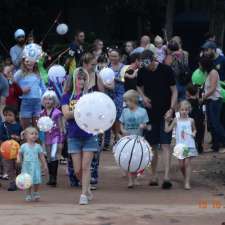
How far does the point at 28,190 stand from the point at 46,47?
1626cm

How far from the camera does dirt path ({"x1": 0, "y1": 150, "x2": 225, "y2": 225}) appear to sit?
9.32 meters

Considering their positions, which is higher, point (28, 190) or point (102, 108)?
point (102, 108)

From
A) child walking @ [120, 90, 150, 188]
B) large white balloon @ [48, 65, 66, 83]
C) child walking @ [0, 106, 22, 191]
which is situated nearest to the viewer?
child walking @ [120, 90, 150, 188]

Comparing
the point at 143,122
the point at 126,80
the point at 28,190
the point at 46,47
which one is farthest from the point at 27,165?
the point at 46,47

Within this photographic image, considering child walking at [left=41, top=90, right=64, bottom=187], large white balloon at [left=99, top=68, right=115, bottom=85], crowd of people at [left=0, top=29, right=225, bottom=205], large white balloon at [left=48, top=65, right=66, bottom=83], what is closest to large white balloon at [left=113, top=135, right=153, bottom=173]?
crowd of people at [left=0, top=29, right=225, bottom=205]

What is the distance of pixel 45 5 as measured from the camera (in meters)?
26.9

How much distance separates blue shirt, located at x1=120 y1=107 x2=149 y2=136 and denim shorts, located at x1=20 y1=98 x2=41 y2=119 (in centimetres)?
172

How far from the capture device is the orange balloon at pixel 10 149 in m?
11.4

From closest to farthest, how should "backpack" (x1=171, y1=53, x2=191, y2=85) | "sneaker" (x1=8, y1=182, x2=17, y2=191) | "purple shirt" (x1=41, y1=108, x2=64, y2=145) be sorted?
"sneaker" (x1=8, y1=182, x2=17, y2=191), "purple shirt" (x1=41, y1=108, x2=64, y2=145), "backpack" (x1=171, y1=53, x2=191, y2=85)

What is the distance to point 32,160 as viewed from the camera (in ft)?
35.1

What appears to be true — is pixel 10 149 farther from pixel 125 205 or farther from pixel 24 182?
pixel 125 205

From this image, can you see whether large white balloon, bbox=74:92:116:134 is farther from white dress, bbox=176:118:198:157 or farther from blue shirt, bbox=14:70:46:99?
blue shirt, bbox=14:70:46:99

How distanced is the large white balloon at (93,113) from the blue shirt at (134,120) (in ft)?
5.26

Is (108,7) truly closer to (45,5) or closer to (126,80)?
(45,5)
